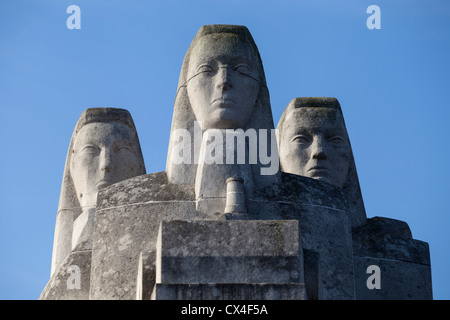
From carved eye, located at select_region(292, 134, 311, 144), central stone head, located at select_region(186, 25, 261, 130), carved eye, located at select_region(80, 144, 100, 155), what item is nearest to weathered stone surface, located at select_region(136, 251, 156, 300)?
central stone head, located at select_region(186, 25, 261, 130)

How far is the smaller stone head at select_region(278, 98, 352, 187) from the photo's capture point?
76.6 ft

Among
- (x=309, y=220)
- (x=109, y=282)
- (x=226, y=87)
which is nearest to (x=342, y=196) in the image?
(x=309, y=220)

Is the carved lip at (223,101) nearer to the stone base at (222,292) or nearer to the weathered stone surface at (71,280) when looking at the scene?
the weathered stone surface at (71,280)

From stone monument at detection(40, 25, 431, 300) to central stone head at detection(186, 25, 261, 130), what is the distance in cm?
1

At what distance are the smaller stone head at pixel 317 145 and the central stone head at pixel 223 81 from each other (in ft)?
8.04

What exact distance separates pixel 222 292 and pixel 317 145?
19.1 feet

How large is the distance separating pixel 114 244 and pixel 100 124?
12.1ft

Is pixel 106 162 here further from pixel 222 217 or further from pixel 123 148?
pixel 222 217

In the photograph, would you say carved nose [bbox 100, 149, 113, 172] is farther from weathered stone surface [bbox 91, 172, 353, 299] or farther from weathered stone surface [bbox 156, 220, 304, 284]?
weathered stone surface [bbox 156, 220, 304, 284]

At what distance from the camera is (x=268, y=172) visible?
821 inches

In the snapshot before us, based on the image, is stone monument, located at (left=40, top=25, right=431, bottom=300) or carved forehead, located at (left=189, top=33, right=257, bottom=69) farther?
carved forehead, located at (left=189, top=33, right=257, bottom=69)

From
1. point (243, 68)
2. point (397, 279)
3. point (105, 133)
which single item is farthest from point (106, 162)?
point (397, 279)

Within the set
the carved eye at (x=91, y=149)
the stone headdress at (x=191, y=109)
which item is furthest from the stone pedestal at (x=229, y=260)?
the carved eye at (x=91, y=149)

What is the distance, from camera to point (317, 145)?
77.0 ft
